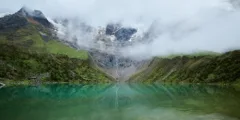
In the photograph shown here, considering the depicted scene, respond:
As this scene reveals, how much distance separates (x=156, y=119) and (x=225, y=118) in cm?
1660

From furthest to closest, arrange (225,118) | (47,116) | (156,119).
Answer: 1. (47,116)
2. (156,119)
3. (225,118)

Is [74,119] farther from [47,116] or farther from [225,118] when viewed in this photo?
[225,118]

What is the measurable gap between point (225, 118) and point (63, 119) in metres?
40.1

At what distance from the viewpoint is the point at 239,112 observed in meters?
76.6

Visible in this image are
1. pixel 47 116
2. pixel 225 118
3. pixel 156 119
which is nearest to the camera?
pixel 225 118

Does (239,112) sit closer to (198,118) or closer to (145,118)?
(198,118)

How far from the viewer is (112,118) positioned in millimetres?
77688

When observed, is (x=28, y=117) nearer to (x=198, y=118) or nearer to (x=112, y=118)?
(x=112, y=118)

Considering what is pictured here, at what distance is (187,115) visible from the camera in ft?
256

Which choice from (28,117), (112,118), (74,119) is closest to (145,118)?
(112,118)

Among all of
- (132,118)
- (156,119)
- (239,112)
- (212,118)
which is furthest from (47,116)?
(239,112)

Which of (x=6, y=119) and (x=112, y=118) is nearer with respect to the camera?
(x=6, y=119)

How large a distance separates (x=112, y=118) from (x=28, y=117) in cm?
2221

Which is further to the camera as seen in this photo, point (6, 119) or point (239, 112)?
point (239, 112)
